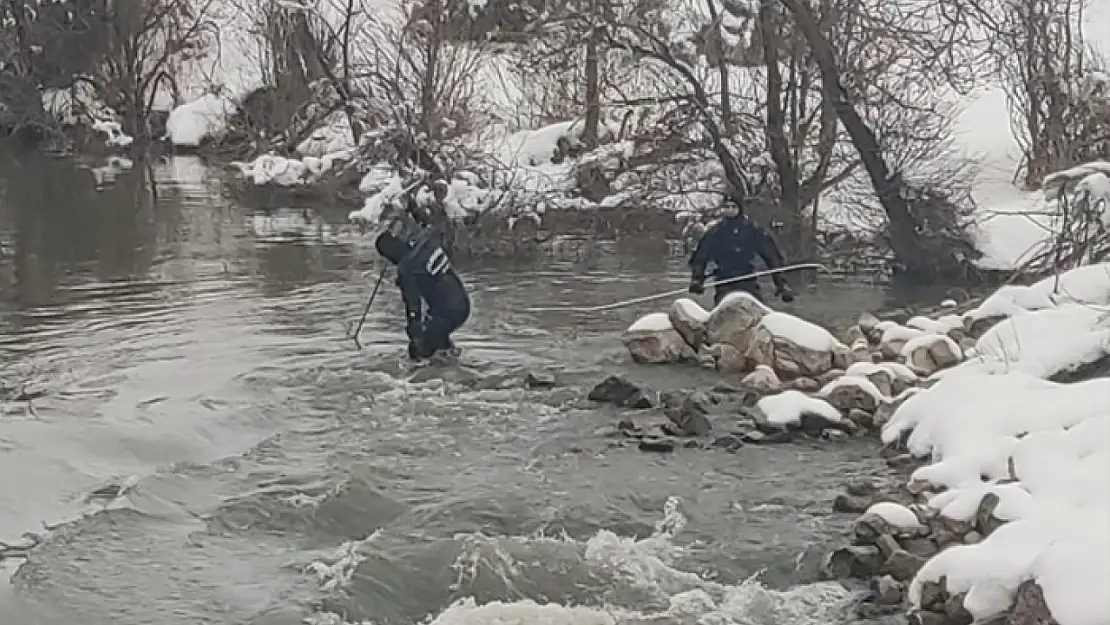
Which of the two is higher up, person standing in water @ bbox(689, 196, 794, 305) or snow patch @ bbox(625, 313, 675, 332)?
person standing in water @ bbox(689, 196, 794, 305)

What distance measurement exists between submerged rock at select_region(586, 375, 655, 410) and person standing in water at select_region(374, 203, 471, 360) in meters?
1.98

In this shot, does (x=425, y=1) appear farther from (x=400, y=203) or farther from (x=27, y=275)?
(x=27, y=275)

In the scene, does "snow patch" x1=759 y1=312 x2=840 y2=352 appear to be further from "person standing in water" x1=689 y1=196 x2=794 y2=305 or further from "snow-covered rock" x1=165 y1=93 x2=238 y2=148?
"snow-covered rock" x1=165 y1=93 x2=238 y2=148

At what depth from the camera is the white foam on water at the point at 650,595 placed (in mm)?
7852

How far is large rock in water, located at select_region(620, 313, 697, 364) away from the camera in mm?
14203

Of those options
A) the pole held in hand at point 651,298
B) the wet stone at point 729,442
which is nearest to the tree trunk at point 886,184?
the pole held in hand at point 651,298

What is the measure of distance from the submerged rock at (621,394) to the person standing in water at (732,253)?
3.09m

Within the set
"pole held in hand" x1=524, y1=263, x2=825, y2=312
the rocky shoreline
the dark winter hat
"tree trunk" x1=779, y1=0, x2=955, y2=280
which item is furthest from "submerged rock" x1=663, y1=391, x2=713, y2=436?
"tree trunk" x1=779, y1=0, x2=955, y2=280

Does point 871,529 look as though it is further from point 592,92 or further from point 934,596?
point 592,92

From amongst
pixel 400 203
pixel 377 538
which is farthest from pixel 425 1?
pixel 377 538

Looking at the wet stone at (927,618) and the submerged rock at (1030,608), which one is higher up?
the submerged rock at (1030,608)

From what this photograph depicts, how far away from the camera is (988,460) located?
902 cm

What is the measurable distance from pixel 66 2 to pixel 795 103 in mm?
27964

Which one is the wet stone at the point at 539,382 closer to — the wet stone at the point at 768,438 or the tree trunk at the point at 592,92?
the wet stone at the point at 768,438
